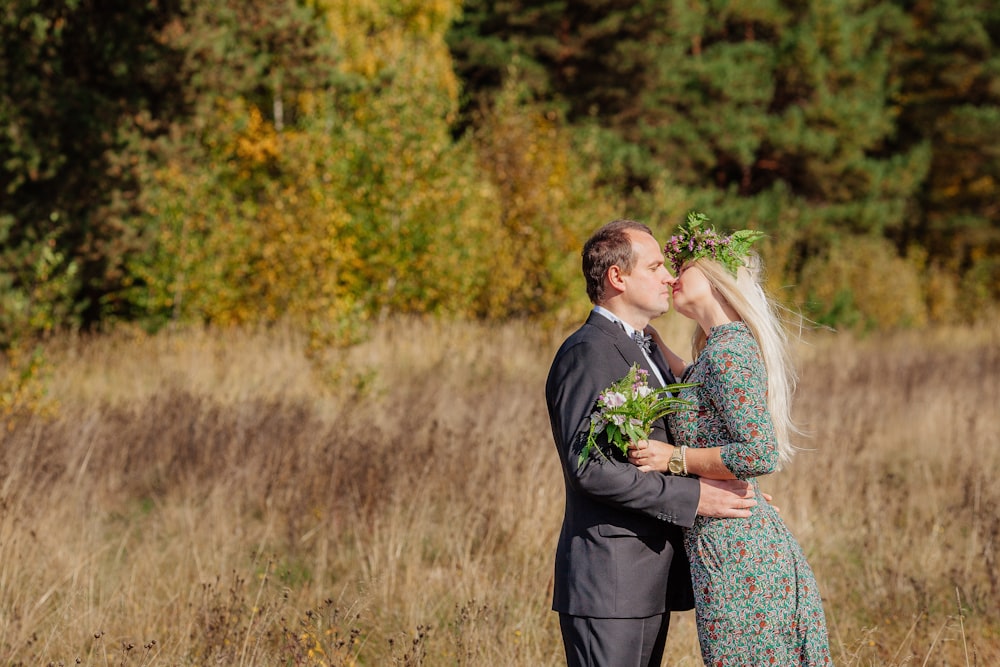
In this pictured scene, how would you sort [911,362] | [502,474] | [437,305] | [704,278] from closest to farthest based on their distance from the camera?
[704,278], [502,474], [911,362], [437,305]

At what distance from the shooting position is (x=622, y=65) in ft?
74.1

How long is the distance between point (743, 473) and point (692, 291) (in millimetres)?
568

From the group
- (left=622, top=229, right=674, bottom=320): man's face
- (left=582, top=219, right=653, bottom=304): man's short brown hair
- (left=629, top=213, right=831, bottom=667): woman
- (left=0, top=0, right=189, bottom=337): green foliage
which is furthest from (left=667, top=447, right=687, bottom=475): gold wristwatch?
(left=0, top=0, right=189, bottom=337): green foliage

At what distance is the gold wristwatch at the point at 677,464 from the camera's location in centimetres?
284

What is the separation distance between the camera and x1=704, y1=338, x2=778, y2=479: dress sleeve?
2.76 metres

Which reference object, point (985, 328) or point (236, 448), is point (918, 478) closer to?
point (236, 448)

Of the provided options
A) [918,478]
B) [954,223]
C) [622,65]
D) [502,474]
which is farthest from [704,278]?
[954,223]

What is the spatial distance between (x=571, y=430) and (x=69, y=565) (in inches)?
123

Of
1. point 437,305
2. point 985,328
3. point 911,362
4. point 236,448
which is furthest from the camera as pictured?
point 985,328

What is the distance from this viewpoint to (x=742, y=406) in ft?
9.11

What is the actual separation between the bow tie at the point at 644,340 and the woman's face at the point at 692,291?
141mm

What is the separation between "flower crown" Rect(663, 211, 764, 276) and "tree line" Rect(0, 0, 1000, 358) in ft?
4.53

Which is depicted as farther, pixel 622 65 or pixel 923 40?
pixel 923 40

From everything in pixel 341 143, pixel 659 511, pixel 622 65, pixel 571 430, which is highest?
pixel 622 65
